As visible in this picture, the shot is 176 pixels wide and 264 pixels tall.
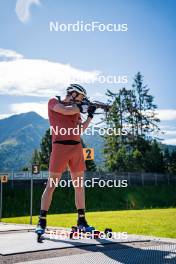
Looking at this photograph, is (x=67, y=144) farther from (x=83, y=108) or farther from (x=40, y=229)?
(x=40, y=229)

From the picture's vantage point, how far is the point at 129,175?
4138cm

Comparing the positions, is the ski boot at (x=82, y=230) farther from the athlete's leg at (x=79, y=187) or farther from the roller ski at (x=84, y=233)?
the athlete's leg at (x=79, y=187)

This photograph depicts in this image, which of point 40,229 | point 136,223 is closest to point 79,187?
point 40,229

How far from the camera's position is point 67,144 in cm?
536

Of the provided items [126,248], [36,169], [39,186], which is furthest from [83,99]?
[39,186]

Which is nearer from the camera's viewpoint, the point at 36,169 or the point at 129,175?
the point at 36,169

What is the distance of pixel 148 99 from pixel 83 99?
172 ft

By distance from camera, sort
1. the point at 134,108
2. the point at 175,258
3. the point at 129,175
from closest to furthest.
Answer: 1. the point at 175,258
2. the point at 129,175
3. the point at 134,108

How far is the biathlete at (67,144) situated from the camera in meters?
5.29

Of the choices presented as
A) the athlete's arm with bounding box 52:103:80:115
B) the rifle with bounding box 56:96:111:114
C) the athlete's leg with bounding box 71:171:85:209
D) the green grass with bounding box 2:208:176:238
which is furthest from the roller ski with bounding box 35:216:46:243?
the green grass with bounding box 2:208:176:238

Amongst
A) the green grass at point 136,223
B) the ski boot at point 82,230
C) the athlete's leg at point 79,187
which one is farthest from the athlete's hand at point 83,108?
the green grass at point 136,223

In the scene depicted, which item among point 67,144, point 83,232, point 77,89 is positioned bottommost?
point 83,232

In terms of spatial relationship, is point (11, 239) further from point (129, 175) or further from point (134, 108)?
point (134, 108)

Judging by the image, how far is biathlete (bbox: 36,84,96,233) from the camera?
5285mm
